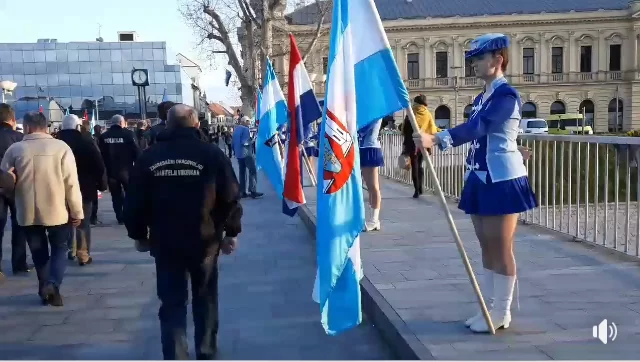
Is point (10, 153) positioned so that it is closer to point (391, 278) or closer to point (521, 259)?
point (391, 278)

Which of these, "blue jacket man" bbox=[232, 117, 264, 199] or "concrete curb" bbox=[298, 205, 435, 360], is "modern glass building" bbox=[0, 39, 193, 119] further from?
"concrete curb" bbox=[298, 205, 435, 360]

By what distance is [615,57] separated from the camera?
6825 cm

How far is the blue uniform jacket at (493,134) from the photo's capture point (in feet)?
13.8

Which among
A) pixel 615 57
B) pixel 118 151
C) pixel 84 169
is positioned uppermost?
pixel 615 57

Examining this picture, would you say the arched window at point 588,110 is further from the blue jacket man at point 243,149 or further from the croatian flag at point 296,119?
the croatian flag at point 296,119

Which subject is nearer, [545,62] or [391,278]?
[391,278]

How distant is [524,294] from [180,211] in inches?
122

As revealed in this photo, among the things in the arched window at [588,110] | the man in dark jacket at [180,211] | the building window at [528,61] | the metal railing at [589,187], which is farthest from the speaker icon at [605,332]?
the arched window at [588,110]

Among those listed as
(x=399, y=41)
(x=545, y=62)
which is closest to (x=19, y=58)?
(x=399, y=41)

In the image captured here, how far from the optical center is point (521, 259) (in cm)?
704

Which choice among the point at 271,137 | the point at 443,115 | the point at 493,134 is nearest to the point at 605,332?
the point at 493,134

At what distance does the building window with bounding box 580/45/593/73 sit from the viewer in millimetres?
68250

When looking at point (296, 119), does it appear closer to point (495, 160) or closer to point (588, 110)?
point (495, 160)

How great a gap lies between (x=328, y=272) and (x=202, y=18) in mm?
33576
